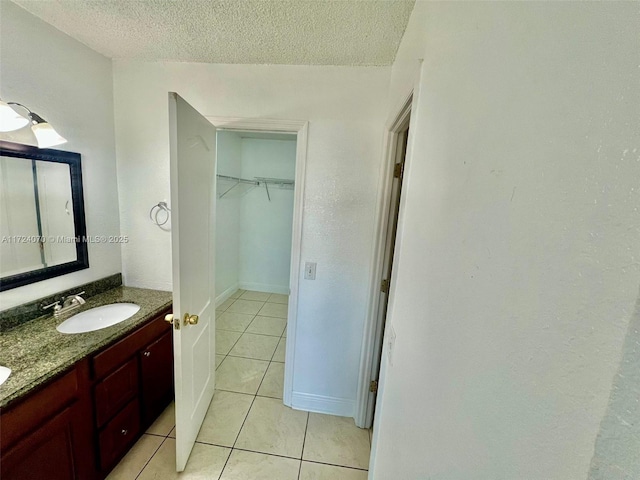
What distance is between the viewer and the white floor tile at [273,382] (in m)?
2.04

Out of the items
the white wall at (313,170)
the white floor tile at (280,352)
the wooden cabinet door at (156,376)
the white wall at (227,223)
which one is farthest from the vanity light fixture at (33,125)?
the white floor tile at (280,352)

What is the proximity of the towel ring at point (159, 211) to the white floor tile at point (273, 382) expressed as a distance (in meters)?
1.52

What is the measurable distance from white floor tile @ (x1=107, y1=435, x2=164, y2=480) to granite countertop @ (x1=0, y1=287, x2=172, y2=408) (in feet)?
2.51

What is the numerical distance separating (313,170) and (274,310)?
2.34 meters

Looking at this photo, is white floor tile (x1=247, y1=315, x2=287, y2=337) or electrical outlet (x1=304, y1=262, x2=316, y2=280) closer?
electrical outlet (x1=304, y1=262, x2=316, y2=280)

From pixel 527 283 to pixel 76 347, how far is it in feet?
5.59

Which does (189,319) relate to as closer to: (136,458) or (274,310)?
(136,458)

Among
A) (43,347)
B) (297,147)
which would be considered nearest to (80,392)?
(43,347)

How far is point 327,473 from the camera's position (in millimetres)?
1485

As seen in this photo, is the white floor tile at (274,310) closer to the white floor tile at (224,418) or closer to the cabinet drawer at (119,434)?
the white floor tile at (224,418)

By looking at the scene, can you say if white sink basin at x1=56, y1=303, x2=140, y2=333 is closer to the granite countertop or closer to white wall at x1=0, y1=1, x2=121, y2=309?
the granite countertop

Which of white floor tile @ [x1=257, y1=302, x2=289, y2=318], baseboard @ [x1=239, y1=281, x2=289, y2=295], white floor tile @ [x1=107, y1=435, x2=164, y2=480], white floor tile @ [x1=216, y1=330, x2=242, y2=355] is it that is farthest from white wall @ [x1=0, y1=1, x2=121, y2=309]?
baseboard @ [x1=239, y1=281, x2=289, y2=295]

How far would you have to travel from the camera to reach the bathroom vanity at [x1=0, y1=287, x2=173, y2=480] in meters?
0.96

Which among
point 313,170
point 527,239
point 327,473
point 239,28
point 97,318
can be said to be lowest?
point 327,473
